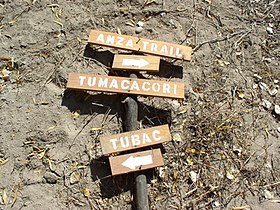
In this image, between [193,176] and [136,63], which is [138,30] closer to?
[136,63]

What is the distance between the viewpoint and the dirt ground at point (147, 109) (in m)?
2.28

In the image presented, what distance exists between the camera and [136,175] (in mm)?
2234

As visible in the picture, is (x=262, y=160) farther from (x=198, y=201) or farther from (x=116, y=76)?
(x=116, y=76)

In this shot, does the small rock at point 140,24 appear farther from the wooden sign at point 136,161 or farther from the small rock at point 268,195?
the small rock at point 268,195

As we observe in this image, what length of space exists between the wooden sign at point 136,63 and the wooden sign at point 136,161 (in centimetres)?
55

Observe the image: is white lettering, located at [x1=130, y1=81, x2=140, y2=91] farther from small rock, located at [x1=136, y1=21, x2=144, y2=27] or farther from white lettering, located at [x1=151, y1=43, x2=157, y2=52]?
small rock, located at [x1=136, y1=21, x2=144, y2=27]

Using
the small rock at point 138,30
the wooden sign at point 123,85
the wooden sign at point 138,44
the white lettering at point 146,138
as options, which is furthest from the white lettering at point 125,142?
the small rock at point 138,30

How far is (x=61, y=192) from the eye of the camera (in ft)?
7.34

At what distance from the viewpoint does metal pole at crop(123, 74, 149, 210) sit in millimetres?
2189

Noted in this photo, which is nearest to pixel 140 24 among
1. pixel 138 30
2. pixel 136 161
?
pixel 138 30

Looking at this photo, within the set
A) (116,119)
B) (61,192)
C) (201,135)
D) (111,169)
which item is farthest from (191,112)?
(61,192)

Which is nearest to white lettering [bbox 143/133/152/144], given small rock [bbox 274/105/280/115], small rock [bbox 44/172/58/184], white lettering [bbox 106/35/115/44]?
small rock [bbox 44/172/58/184]

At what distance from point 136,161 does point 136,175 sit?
0.26 feet

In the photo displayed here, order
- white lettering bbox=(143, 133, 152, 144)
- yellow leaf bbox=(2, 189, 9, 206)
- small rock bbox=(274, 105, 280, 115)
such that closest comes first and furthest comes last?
yellow leaf bbox=(2, 189, 9, 206) → white lettering bbox=(143, 133, 152, 144) → small rock bbox=(274, 105, 280, 115)
